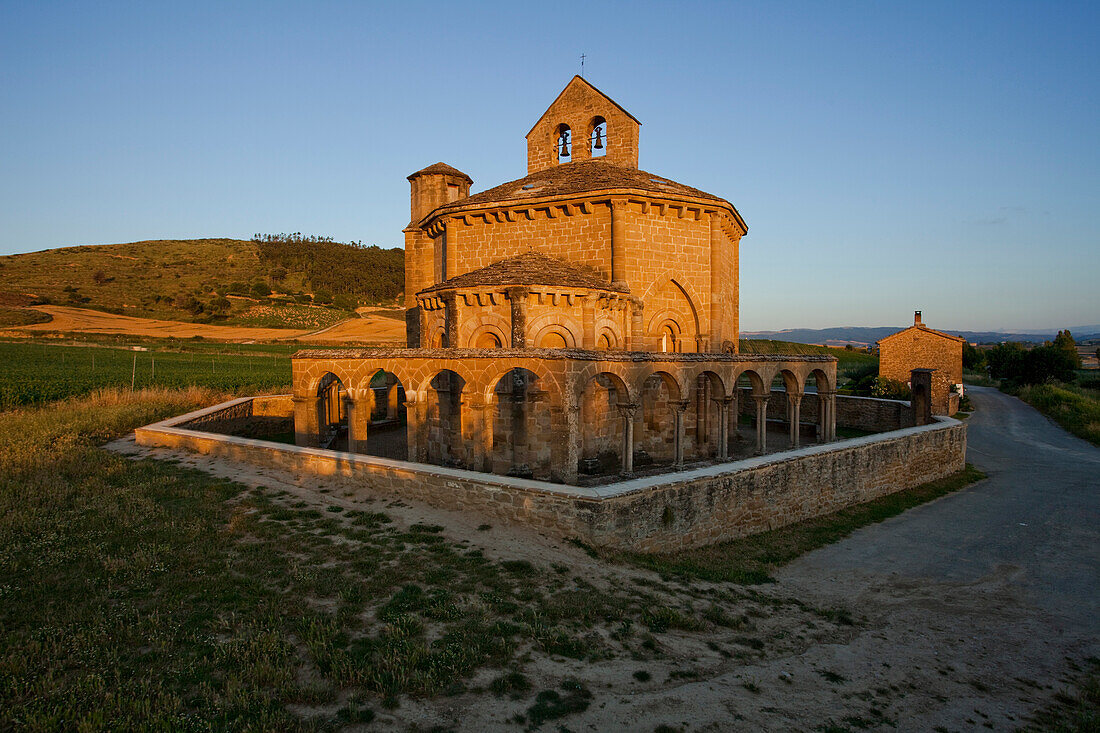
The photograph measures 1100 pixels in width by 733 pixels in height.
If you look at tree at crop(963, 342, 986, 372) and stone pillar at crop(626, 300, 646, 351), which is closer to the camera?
stone pillar at crop(626, 300, 646, 351)

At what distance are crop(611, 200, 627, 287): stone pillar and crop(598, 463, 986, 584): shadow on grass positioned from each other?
24.6 ft

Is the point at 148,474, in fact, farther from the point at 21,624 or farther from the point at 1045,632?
the point at 1045,632

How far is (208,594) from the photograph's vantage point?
645 centimetres

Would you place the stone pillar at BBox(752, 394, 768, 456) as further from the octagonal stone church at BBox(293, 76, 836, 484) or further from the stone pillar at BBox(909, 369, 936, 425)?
the stone pillar at BBox(909, 369, 936, 425)

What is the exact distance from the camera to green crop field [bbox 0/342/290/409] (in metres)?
21.7

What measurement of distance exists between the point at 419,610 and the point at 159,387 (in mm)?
23520

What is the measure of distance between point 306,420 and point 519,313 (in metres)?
6.57

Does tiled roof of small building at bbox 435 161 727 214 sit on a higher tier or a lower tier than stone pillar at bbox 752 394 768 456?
higher

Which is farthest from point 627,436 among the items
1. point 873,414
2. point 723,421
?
point 873,414

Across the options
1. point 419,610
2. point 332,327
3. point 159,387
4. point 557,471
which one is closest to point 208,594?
point 419,610

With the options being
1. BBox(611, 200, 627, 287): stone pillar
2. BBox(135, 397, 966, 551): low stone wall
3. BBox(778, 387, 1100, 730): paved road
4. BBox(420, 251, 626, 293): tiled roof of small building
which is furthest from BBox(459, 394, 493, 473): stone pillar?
BBox(778, 387, 1100, 730): paved road

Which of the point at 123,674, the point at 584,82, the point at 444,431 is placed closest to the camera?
the point at 123,674

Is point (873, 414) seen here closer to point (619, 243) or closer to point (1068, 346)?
point (619, 243)

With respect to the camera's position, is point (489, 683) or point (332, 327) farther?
point (332, 327)
